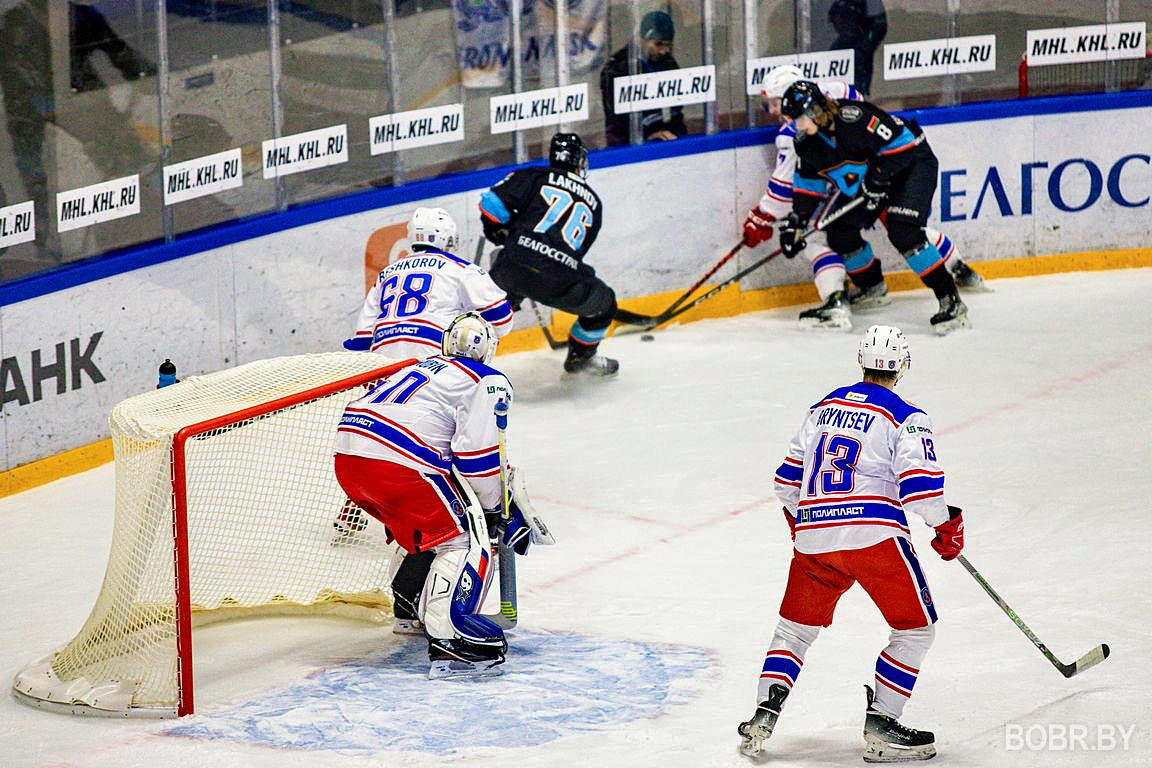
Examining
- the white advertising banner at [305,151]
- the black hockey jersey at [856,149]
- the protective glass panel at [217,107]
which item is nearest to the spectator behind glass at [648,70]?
the black hockey jersey at [856,149]

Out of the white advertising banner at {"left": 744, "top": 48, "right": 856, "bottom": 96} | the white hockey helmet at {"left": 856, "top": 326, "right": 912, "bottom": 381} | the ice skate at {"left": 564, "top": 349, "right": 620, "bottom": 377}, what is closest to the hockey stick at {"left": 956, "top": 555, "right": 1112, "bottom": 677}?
the white hockey helmet at {"left": 856, "top": 326, "right": 912, "bottom": 381}

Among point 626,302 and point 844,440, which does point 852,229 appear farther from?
point 844,440

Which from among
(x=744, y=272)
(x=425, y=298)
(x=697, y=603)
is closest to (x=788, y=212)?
(x=744, y=272)

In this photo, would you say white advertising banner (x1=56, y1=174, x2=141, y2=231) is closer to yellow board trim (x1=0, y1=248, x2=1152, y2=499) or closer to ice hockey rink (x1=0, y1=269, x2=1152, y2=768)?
ice hockey rink (x1=0, y1=269, x2=1152, y2=768)

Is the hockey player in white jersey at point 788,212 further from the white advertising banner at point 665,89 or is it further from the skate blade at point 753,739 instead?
→ the skate blade at point 753,739

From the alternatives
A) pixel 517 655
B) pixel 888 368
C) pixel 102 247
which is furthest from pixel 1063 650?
pixel 102 247

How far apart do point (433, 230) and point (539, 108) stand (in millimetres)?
2244

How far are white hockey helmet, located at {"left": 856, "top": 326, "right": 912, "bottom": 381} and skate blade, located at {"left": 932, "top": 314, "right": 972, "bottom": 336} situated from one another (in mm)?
4025

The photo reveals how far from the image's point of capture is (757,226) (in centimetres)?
807

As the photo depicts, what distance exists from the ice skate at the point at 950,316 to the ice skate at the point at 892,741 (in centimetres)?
424

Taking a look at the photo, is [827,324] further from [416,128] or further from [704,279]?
[416,128]

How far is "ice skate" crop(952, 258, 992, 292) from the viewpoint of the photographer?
27.6ft

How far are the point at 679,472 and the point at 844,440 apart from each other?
7.87ft

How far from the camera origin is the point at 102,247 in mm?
6410
